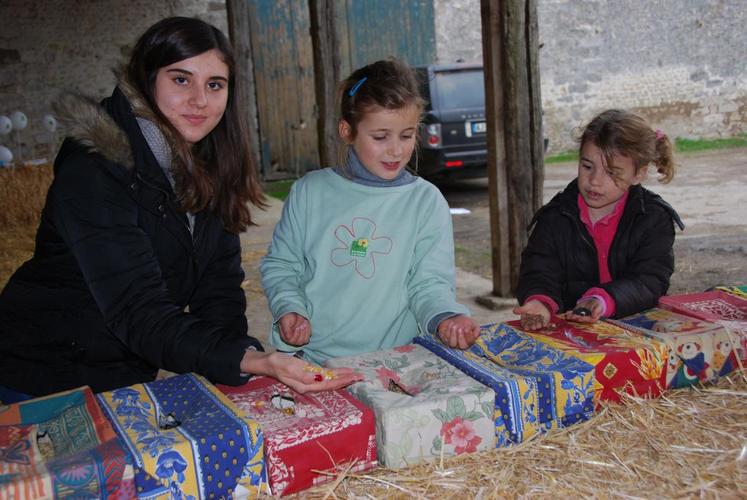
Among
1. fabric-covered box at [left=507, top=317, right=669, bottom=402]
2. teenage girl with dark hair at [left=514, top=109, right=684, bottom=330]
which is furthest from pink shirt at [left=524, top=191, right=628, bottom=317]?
fabric-covered box at [left=507, top=317, right=669, bottom=402]

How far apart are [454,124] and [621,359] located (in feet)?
26.9

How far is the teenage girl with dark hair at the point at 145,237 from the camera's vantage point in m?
1.68

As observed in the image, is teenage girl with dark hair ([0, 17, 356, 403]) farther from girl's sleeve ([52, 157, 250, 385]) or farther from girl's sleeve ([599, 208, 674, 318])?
girl's sleeve ([599, 208, 674, 318])

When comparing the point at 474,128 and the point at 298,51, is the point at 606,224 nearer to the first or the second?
the point at 474,128

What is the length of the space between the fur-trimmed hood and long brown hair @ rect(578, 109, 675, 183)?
1551 millimetres

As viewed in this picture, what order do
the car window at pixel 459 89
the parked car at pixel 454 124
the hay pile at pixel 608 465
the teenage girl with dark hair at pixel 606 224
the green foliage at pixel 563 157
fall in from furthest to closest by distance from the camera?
the green foliage at pixel 563 157 < the car window at pixel 459 89 < the parked car at pixel 454 124 < the teenage girl with dark hair at pixel 606 224 < the hay pile at pixel 608 465

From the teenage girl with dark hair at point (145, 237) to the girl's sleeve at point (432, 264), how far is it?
53 centimetres

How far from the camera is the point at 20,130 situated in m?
11.0

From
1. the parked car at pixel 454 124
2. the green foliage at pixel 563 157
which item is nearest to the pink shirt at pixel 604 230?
the parked car at pixel 454 124

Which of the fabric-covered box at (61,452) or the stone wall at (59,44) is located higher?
the stone wall at (59,44)

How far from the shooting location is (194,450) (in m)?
1.31

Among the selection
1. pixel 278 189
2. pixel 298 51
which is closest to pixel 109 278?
pixel 278 189

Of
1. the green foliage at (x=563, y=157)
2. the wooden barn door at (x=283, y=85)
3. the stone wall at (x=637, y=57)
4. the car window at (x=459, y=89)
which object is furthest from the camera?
the stone wall at (x=637, y=57)

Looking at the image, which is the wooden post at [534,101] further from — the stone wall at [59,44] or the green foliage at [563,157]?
the green foliage at [563,157]
